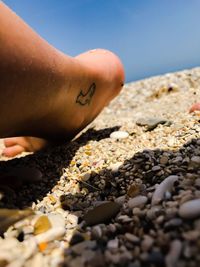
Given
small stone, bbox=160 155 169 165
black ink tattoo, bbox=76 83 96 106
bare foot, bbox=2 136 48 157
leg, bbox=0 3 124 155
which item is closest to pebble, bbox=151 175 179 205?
small stone, bbox=160 155 169 165

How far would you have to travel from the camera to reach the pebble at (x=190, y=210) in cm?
96

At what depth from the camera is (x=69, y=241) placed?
44.0 inches

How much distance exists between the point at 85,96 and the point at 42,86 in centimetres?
68

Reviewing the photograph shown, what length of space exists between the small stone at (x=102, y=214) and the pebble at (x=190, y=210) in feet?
0.98

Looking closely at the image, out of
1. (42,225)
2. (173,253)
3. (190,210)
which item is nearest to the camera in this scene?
(173,253)

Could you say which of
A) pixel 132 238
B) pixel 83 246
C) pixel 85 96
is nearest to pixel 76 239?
pixel 83 246

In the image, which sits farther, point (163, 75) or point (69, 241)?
point (163, 75)

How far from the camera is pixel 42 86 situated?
1636 mm

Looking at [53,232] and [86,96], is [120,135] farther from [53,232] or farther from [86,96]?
[53,232]

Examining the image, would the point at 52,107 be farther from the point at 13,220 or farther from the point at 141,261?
the point at 141,261

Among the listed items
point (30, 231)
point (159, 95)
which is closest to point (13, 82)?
point (30, 231)

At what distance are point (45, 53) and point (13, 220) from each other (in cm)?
84

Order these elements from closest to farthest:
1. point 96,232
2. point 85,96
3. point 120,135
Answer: point 96,232 → point 85,96 → point 120,135

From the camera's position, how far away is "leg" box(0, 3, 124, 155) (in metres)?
1.39
